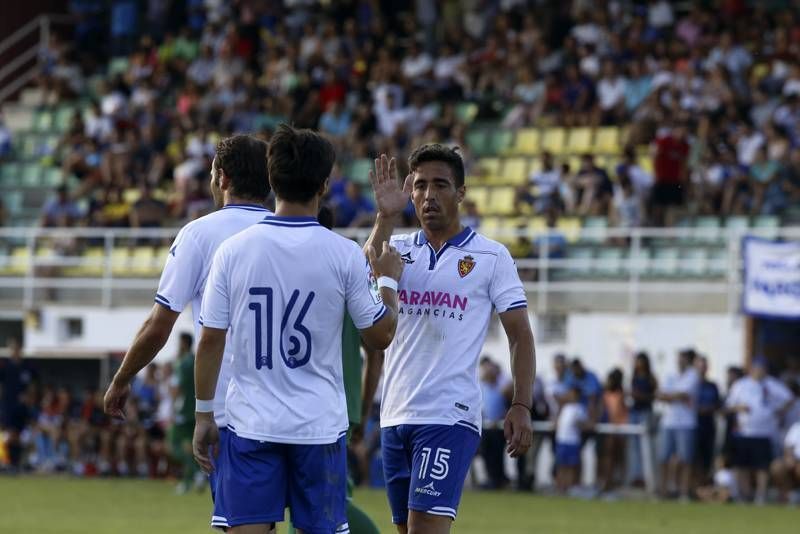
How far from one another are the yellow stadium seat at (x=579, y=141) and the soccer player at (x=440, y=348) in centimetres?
1851

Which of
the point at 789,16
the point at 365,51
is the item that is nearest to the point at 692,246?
the point at 789,16

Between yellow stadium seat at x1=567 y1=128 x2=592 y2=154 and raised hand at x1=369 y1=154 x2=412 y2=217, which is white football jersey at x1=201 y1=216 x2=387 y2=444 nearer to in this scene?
raised hand at x1=369 y1=154 x2=412 y2=217

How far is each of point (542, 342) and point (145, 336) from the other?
17.0 meters

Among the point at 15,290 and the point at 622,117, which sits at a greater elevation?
the point at 622,117

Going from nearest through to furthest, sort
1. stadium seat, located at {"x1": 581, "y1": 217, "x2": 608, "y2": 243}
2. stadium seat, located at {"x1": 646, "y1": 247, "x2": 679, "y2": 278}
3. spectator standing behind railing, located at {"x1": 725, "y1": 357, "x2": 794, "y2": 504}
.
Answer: spectator standing behind railing, located at {"x1": 725, "y1": 357, "x2": 794, "y2": 504} → stadium seat, located at {"x1": 646, "y1": 247, "x2": 679, "y2": 278} → stadium seat, located at {"x1": 581, "y1": 217, "x2": 608, "y2": 243}

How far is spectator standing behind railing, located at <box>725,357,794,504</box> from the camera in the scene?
21625 mm

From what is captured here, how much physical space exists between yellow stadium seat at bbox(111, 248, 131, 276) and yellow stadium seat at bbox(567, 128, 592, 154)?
24.4 feet

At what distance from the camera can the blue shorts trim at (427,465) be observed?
867 centimetres

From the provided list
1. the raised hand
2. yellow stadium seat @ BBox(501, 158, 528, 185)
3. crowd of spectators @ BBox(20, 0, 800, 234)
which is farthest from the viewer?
yellow stadium seat @ BBox(501, 158, 528, 185)

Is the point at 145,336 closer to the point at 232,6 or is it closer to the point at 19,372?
the point at 19,372

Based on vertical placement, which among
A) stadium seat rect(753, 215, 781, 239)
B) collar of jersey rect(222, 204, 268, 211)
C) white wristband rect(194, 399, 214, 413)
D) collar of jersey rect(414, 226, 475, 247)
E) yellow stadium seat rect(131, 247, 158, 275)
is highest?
stadium seat rect(753, 215, 781, 239)

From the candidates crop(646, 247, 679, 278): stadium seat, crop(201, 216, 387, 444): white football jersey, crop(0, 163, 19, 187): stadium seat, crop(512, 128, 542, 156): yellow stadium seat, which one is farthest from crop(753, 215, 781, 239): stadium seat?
crop(201, 216, 387, 444): white football jersey

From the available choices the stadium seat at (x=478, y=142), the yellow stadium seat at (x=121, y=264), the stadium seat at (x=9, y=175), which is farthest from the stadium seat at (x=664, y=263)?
the stadium seat at (x=9, y=175)

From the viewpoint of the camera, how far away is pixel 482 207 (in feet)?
88.7
